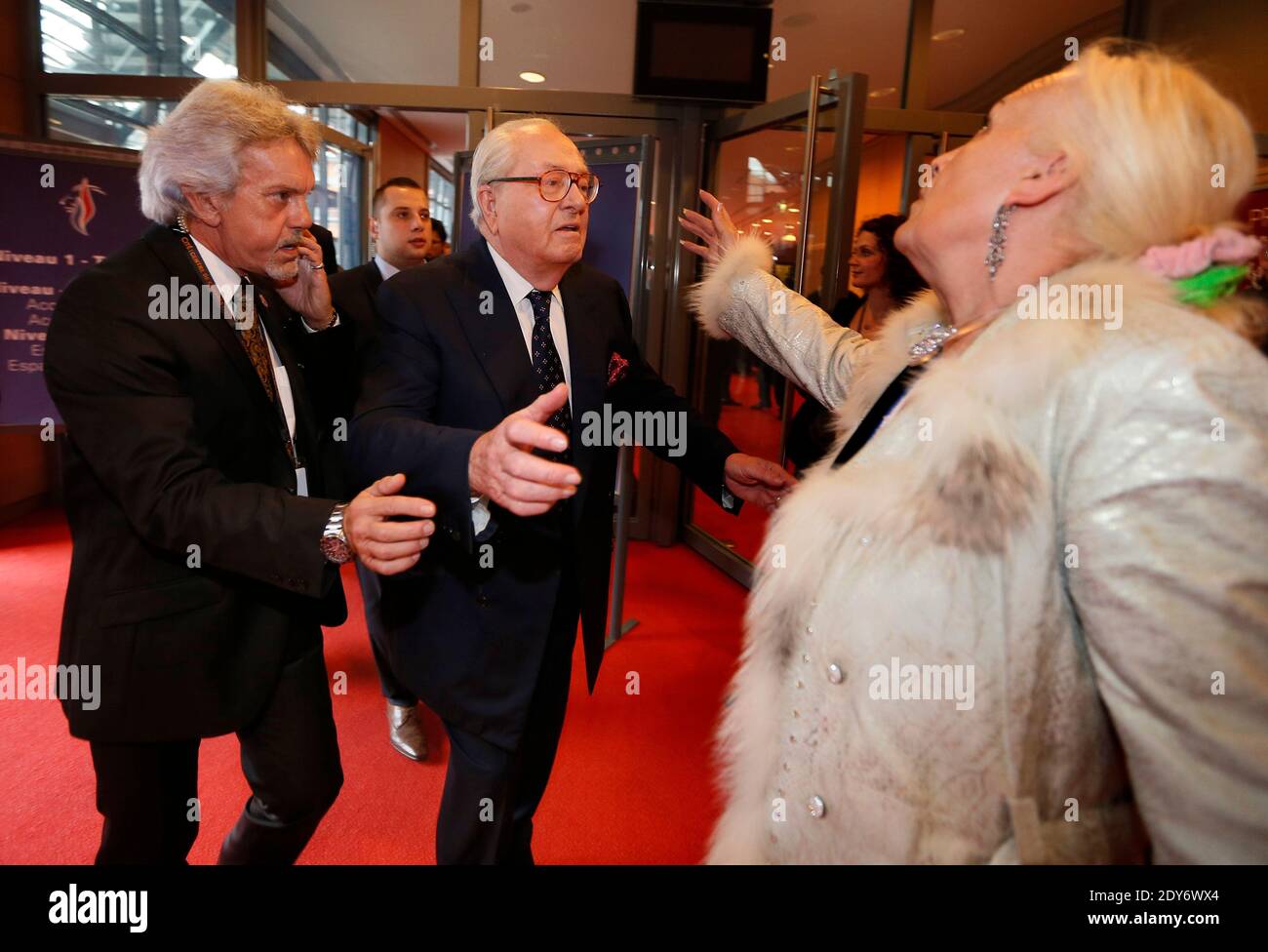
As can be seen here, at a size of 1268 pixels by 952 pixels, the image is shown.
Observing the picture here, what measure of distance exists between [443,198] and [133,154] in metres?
8.09

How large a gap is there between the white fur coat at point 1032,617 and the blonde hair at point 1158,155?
8 centimetres

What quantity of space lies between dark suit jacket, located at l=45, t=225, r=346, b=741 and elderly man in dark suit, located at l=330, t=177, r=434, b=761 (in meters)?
0.39

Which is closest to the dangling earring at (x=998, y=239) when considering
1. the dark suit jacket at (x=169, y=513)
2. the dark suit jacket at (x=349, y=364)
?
the dark suit jacket at (x=169, y=513)

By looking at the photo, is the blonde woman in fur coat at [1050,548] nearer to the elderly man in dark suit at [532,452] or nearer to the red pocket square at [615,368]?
the elderly man in dark suit at [532,452]

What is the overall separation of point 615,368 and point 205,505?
98cm

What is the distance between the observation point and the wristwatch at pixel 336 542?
1.22 metres

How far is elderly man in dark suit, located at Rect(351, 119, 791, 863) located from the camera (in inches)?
62.0

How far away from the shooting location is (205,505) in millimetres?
1212

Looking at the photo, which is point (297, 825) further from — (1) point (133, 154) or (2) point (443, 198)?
(2) point (443, 198)

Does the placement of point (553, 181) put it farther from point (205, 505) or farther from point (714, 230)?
point (205, 505)

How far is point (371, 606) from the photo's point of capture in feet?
7.73

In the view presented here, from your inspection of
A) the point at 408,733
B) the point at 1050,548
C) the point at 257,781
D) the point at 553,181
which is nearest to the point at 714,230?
the point at 553,181

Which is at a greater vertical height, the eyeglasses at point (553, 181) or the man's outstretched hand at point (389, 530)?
the eyeglasses at point (553, 181)
